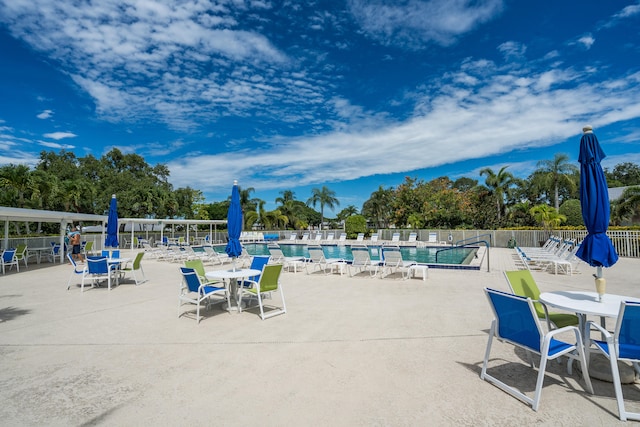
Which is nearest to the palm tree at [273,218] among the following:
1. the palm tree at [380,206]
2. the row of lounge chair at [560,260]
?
the palm tree at [380,206]

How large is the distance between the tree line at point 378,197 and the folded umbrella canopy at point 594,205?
2138cm

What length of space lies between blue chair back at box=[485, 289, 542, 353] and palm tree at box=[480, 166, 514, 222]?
31.2 metres

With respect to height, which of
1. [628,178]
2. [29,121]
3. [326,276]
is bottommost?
[326,276]

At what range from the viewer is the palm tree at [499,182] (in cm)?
2997

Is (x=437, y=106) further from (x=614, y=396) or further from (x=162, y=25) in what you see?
(x=614, y=396)

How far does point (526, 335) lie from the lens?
2.86 metres

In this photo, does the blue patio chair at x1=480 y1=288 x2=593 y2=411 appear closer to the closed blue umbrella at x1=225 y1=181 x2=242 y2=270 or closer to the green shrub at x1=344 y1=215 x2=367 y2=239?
the closed blue umbrella at x1=225 y1=181 x2=242 y2=270

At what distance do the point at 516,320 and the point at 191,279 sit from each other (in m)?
4.92

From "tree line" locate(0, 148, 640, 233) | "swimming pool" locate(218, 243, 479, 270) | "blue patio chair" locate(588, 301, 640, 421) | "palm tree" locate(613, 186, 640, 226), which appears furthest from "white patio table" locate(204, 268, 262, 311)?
"palm tree" locate(613, 186, 640, 226)

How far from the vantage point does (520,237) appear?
21500mm

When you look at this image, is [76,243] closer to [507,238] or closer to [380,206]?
[507,238]

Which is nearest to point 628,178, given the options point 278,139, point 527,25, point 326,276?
point 527,25

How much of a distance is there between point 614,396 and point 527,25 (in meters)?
17.6

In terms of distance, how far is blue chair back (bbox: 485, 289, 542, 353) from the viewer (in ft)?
9.00
